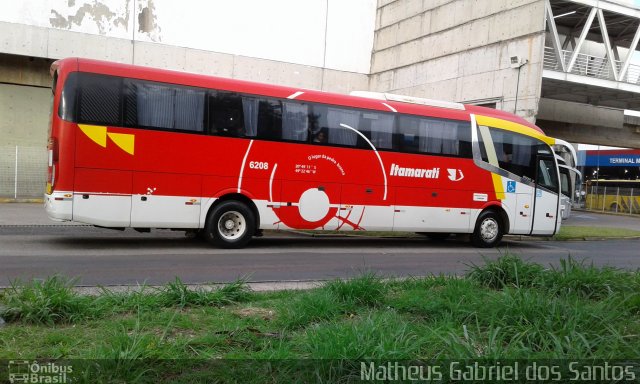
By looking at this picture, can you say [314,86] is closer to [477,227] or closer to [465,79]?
[465,79]

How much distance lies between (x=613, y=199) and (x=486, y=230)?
32.0m

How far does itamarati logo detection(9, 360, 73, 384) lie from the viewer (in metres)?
3.06

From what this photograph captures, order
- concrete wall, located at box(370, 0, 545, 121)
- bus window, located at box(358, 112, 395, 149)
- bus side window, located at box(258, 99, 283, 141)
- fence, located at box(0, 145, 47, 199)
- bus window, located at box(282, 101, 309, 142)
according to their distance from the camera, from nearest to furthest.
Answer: bus side window, located at box(258, 99, 283, 141) < bus window, located at box(282, 101, 309, 142) < bus window, located at box(358, 112, 395, 149) < concrete wall, located at box(370, 0, 545, 121) < fence, located at box(0, 145, 47, 199)

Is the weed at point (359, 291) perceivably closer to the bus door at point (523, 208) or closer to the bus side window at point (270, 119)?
the bus side window at point (270, 119)

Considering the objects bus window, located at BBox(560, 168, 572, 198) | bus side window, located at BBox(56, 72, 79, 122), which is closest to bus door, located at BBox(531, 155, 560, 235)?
bus window, located at BBox(560, 168, 572, 198)

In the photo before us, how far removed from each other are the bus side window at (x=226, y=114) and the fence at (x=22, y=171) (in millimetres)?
14883

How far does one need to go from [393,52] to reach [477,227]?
633 inches

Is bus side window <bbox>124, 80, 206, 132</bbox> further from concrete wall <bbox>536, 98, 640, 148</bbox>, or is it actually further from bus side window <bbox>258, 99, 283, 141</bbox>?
concrete wall <bbox>536, 98, 640, 148</bbox>

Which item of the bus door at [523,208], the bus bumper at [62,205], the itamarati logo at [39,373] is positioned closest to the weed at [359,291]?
the itamarati logo at [39,373]

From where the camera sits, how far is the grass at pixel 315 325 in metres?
3.31

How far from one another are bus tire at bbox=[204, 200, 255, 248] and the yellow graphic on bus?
2235 millimetres

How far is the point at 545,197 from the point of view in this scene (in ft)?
47.3

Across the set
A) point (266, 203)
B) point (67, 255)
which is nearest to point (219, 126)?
point (266, 203)

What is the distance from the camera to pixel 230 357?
3.57 meters
